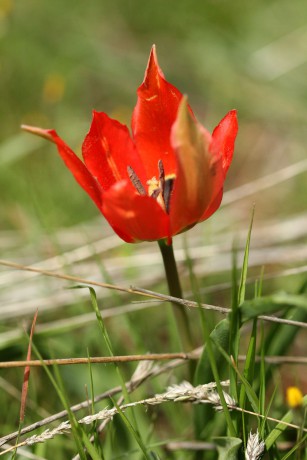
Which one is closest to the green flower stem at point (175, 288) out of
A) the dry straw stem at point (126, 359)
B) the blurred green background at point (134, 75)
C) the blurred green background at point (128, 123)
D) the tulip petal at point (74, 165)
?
the dry straw stem at point (126, 359)

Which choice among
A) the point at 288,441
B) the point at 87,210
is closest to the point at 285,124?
the point at 87,210

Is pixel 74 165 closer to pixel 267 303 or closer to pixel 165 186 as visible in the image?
pixel 165 186

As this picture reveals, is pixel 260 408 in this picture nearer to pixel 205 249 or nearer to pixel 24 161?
pixel 205 249

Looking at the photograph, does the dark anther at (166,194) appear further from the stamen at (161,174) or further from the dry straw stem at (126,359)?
the dry straw stem at (126,359)

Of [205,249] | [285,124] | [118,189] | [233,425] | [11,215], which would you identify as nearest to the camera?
[118,189]

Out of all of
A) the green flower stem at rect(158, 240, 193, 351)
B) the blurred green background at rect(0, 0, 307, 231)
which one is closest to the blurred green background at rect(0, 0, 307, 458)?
the blurred green background at rect(0, 0, 307, 231)

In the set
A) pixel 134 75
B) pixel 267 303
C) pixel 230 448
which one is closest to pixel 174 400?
pixel 230 448
